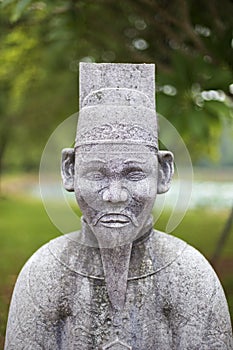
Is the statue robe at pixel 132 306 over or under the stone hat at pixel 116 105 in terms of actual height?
under

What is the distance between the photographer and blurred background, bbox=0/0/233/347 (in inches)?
162

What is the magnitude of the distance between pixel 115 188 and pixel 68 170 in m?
0.32

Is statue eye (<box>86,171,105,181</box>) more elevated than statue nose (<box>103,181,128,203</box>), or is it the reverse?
statue eye (<box>86,171,105,181</box>)

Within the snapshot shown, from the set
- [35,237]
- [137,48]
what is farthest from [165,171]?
[35,237]

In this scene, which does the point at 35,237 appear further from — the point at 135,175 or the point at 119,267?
the point at 135,175

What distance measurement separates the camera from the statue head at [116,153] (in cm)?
259

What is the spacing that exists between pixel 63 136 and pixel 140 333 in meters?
0.93

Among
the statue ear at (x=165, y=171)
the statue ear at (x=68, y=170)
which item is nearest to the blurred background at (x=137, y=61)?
the statue ear at (x=165, y=171)

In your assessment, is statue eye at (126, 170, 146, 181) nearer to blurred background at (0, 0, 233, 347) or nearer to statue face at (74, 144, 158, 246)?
statue face at (74, 144, 158, 246)

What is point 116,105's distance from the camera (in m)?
2.65

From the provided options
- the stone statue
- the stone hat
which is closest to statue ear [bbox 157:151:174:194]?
the stone statue

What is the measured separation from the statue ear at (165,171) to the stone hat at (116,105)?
0.11 m

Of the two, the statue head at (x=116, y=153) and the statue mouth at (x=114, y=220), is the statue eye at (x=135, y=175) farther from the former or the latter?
the statue mouth at (x=114, y=220)

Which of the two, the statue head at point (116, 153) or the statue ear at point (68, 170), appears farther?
the statue ear at point (68, 170)
